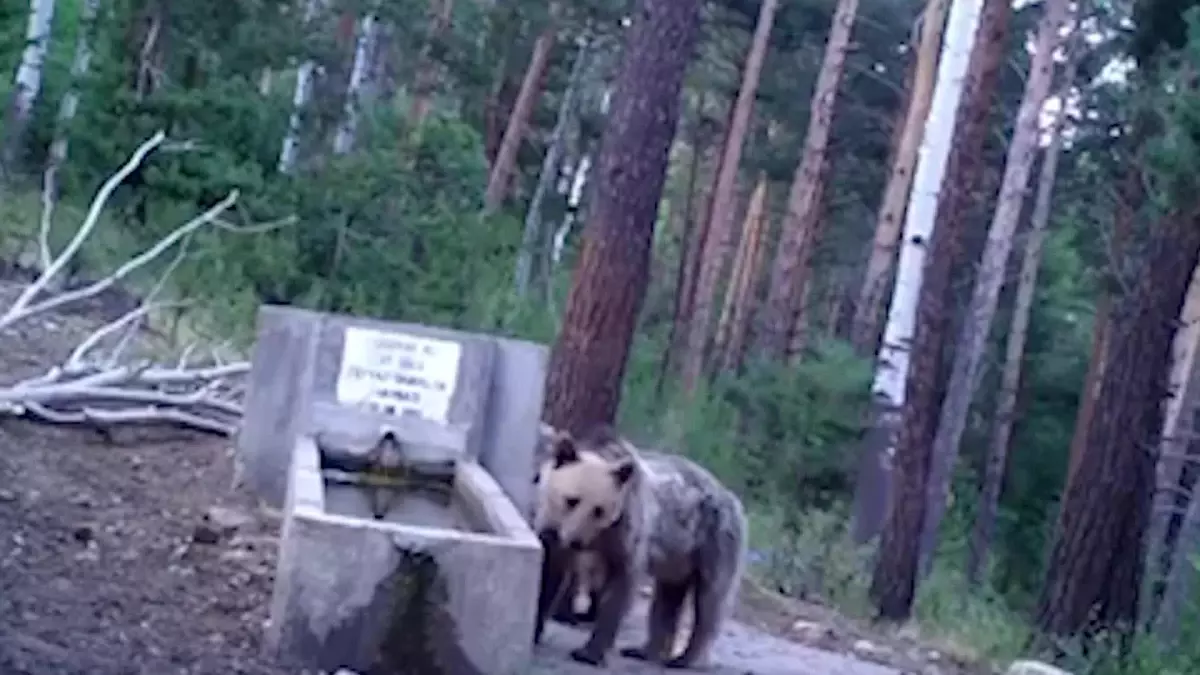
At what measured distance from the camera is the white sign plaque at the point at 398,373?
9227mm

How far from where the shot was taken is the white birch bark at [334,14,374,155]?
20.1 metres

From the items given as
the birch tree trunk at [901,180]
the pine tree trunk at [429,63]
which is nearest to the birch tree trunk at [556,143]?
the pine tree trunk at [429,63]

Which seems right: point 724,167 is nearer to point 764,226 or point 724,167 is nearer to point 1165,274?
point 764,226

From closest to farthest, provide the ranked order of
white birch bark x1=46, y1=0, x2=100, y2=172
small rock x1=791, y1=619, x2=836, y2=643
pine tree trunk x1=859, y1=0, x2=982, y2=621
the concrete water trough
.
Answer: the concrete water trough, small rock x1=791, y1=619, x2=836, y2=643, pine tree trunk x1=859, y1=0, x2=982, y2=621, white birch bark x1=46, y1=0, x2=100, y2=172

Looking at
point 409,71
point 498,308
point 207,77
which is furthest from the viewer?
point 409,71

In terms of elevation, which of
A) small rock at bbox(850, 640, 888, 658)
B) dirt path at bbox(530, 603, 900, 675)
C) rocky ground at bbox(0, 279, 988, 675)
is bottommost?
small rock at bbox(850, 640, 888, 658)

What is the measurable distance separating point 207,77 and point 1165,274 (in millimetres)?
7591

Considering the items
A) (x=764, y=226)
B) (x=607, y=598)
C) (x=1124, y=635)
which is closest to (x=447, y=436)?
(x=607, y=598)

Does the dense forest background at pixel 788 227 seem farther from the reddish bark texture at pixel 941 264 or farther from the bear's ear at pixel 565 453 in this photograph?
the bear's ear at pixel 565 453

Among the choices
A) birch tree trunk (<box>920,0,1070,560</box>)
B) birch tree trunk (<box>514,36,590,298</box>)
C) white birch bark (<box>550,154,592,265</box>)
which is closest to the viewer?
birch tree trunk (<box>920,0,1070,560</box>)

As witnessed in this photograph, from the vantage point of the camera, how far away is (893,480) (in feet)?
57.4

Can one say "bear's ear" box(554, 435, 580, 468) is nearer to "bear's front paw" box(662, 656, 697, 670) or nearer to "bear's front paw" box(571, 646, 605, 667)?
"bear's front paw" box(571, 646, 605, 667)

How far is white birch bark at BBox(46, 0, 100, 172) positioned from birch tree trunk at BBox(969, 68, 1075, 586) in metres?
17.9

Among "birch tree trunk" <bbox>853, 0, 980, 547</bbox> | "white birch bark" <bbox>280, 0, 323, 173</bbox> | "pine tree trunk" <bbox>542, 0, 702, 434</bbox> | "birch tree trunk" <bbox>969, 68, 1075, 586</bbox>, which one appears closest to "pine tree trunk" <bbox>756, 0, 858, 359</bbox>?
"birch tree trunk" <bbox>969, 68, 1075, 586</bbox>
